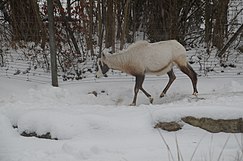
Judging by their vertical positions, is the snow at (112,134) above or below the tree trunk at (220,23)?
Result: below

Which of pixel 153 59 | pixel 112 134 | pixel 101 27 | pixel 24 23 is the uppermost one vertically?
pixel 24 23

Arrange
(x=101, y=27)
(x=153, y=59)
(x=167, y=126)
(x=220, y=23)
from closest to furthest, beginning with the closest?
(x=167, y=126) → (x=153, y=59) → (x=101, y=27) → (x=220, y=23)

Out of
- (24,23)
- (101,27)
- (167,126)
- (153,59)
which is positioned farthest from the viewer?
(24,23)

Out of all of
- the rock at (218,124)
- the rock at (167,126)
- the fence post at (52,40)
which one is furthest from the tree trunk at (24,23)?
the rock at (218,124)

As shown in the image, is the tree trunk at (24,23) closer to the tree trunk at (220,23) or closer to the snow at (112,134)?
the snow at (112,134)

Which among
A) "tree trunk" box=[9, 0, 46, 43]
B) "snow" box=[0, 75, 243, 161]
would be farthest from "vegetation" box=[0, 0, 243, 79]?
"snow" box=[0, 75, 243, 161]

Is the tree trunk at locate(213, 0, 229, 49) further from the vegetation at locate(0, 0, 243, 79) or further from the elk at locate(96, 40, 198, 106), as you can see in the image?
the elk at locate(96, 40, 198, 106)

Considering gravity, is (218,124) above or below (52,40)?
below

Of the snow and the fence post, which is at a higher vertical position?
the fence post

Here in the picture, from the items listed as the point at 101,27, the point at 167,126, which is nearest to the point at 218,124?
the point at 167,126

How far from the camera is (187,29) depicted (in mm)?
11266

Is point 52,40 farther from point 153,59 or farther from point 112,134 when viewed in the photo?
point 112,134

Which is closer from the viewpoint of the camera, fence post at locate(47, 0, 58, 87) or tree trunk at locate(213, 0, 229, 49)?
fence post at locate(47, 0, 58, 87)

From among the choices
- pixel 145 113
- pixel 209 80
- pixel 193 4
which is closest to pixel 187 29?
pixel 193 4
